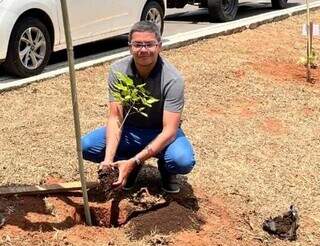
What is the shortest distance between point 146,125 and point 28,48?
11.4 feet

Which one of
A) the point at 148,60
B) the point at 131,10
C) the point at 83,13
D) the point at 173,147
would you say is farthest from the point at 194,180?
the point at 131,10

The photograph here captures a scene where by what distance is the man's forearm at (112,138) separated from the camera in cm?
405

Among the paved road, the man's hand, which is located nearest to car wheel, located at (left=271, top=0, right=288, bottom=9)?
the paved road

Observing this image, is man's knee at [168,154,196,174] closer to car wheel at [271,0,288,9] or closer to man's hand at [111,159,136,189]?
man's hand at [111,159,136,189]

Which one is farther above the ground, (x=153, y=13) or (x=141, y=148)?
(x=141, y=148)

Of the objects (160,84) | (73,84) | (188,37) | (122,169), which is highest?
(73,84)

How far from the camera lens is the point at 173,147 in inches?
167

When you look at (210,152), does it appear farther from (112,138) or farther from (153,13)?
(153,13)

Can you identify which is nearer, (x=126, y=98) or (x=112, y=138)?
(x=126, y=98)

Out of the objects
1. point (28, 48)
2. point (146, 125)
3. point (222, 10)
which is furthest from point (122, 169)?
point (222, 10)

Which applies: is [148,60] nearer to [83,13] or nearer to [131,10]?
[83,13]

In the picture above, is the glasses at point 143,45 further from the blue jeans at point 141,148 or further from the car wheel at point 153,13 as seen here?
the car wheel at point 153,13

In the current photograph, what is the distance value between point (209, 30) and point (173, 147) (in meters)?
6.60

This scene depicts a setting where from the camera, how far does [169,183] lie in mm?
4539
